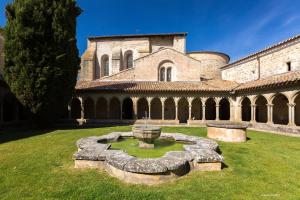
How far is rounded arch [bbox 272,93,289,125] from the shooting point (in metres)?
18.4

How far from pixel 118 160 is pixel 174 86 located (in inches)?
603

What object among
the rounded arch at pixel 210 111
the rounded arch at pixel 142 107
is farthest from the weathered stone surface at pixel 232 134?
the rounded arch at pixel 210 111

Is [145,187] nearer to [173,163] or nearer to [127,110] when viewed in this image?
[173,163]

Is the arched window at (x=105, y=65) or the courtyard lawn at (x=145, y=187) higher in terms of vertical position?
the arched window at (x=105, y=65)

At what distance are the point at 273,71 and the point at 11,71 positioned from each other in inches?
846

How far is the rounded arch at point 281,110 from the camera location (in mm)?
18359

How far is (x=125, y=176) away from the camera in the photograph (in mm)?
4562

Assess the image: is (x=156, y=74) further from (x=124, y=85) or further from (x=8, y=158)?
(x=8, y=158)

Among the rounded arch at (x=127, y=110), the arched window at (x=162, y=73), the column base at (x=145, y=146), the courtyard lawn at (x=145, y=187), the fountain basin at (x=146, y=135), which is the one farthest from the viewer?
the arched window at (x=162, y=73)

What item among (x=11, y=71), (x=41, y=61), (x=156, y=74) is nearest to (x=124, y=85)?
(x=156, y=74)

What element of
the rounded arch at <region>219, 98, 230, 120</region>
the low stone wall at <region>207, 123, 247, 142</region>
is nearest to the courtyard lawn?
the low stone wall at <region>207, 123, 247, 142</region>

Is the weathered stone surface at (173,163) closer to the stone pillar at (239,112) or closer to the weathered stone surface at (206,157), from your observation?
the weathered stone surface at (206,157)

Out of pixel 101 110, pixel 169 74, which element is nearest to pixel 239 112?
pixel 169 74

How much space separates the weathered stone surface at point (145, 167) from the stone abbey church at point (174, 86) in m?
12.6
